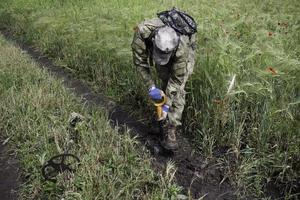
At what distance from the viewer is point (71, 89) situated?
5.83 meters

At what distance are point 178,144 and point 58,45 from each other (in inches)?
168

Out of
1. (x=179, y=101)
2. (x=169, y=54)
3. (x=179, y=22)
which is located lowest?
(x=179, y=101)

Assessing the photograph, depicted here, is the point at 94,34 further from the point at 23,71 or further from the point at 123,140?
the point at 123,140

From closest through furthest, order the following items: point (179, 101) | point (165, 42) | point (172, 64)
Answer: point (165, 42), point (172, 64), point (179, 101)

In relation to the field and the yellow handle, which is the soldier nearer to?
the yellow handle

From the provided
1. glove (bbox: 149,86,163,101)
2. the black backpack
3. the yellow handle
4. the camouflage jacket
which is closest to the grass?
the yellow handle

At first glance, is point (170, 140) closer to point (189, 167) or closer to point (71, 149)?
point (189, 167)

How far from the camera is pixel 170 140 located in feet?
13.0

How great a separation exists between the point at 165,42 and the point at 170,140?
3.55 feet

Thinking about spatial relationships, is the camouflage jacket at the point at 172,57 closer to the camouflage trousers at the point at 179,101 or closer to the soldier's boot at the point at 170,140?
the camouflage trousers at the point at 179,101

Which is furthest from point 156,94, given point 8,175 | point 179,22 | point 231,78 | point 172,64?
point 8,175

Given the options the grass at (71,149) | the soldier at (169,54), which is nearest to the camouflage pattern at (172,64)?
the soldier at (169,54)

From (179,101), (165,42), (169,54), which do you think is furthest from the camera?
(179,101)

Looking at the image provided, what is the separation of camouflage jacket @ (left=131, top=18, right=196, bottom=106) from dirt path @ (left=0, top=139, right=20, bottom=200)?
1612 mm
